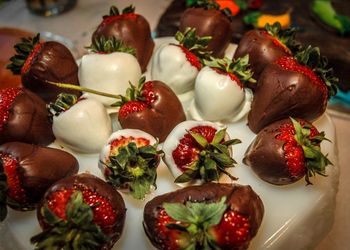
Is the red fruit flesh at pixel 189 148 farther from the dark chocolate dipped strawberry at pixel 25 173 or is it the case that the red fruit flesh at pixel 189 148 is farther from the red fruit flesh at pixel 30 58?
the red fruit flesh at pixel 30 58

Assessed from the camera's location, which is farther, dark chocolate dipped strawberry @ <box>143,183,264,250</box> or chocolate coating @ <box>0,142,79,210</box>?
chocolate coating @ <box>0,142,79,210</box>

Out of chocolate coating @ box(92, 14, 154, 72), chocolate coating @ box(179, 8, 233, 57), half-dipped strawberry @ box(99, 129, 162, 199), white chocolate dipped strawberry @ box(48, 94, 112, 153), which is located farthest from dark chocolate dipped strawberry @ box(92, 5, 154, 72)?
half-dipped strawberry @ box(99, 129, 162, 199)

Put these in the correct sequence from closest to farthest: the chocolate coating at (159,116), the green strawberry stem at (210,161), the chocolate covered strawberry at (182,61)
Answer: the green strawberry stem at (210,161) < the chocolate coating at (159,116) < the chocolate covered strawberry at (182,61)

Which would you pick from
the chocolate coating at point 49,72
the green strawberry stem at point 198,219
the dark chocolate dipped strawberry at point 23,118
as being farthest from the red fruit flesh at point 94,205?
the chocolate coating at point 49,72

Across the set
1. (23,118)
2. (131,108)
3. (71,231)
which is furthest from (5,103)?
(71,231)

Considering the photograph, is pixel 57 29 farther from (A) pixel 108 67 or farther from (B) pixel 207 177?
(B) pixel 207 177

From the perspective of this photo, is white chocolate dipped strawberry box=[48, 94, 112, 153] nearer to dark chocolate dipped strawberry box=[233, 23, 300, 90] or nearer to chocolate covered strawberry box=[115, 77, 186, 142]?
chocolate covered strawberry box=[115, 77, 186, 142]

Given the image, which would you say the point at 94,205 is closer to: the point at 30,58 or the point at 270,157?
the point at 270,157
